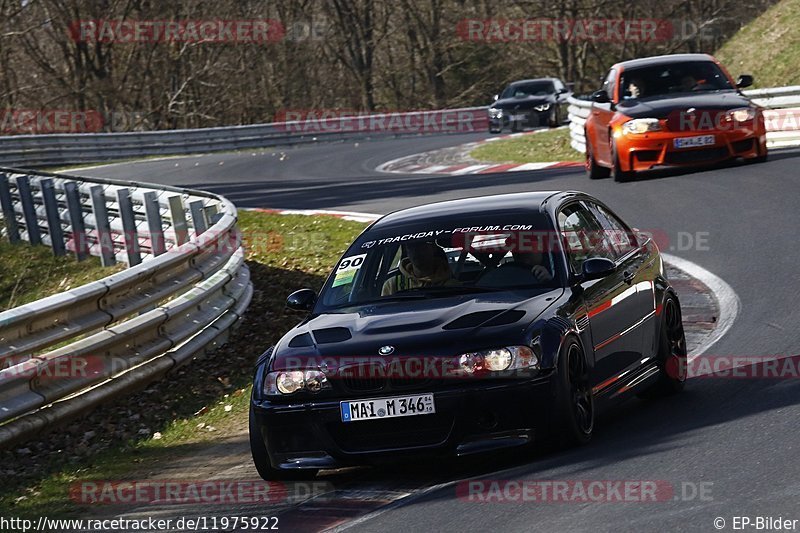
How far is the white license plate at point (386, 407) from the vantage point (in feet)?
20.5

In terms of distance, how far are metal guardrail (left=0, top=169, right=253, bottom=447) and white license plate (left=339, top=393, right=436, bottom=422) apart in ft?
8.92

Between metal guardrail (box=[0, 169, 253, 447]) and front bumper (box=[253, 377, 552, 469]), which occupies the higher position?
front bumper (box=[253, 377, 552, 469])

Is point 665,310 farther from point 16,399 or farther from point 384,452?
point 16,399

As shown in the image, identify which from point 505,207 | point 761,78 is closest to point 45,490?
point 505,207

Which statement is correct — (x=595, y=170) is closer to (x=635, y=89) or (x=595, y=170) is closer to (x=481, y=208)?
(x=635, y=89)

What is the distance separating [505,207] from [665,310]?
1.26 meters

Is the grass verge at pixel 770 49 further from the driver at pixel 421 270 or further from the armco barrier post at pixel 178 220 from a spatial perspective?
the driver at pixel 421 270

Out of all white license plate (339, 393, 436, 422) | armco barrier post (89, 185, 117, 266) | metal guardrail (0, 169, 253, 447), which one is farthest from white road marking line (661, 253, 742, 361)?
armco barrier post (89, 185, 117, 266)

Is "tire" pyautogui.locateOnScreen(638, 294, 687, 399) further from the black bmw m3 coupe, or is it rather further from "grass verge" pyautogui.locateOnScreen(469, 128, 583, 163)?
"grass verge" pyautogui.locateOnScreen(469, 128, 583, 163)

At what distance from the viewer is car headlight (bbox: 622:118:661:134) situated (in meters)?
17.4

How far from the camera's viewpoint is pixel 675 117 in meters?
17.3

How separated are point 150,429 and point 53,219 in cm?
971

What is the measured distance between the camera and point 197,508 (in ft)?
21.9

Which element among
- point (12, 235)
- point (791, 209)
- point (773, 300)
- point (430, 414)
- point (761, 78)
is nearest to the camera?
point (430, 414)
